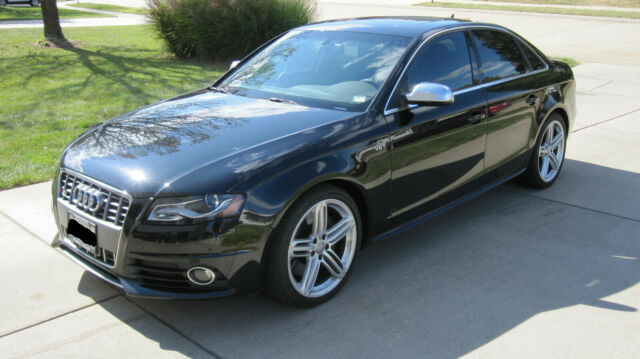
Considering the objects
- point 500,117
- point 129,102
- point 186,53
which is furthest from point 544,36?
point 500,117

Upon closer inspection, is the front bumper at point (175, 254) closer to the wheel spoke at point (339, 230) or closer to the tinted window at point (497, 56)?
the wheel spoke at point (339, 230)

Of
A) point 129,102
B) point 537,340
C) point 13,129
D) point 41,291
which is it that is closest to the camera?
point 537,340

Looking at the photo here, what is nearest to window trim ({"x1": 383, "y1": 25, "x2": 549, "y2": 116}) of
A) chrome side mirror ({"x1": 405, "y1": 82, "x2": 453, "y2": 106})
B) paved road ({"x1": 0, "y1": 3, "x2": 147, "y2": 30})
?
chrome side mirror ({"x1": 405, "y1": 82, "x2": 453, "y2": 106})

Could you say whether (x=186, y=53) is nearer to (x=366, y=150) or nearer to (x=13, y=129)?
(x=13, y=129)

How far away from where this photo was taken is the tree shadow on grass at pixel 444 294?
352 centimetres

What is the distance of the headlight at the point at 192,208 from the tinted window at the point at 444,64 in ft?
5.57

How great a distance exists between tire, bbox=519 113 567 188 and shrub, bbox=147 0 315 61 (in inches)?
325

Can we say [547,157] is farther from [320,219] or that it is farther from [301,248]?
[301,248]

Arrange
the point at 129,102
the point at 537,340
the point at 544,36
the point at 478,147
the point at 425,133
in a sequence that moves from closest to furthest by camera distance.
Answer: the point at 537,340, the point at 425,133, the point at 478,147, the point at 129,102, the point at 544,36

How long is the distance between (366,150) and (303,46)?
1436 millimetres

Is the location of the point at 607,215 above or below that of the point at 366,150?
below

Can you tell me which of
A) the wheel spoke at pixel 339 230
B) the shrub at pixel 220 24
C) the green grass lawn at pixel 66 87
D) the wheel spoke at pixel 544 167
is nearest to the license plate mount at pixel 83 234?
the wheel spoke at pixel 339 230

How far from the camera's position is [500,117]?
5109mm

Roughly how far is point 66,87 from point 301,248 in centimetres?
769
